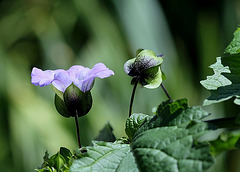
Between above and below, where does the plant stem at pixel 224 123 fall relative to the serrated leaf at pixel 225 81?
below

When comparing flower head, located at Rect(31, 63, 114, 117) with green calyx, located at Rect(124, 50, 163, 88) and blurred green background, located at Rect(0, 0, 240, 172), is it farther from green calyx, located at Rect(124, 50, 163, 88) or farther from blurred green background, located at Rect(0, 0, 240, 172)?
blurred green background, located at Rect(0, 0, 240, 172)

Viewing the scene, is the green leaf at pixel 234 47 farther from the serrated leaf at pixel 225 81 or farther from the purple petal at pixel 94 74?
the purple petal at pixel 94 74

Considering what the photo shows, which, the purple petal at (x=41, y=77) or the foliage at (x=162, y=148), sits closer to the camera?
the foliage at (x=162, y=148)

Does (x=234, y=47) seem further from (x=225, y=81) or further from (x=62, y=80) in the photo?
(x=62, y=80)

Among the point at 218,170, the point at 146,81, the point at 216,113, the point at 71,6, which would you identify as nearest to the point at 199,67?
the point at 216,113

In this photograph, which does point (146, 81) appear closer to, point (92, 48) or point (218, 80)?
point (218, 80)

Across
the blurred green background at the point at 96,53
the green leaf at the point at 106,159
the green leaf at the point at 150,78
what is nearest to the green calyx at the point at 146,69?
the green leaf at the point at 150,78

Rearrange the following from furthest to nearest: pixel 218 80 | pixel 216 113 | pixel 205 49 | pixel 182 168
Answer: pixel 205 49, pixel 216 113, pixel 218 80, pixel 182 168
